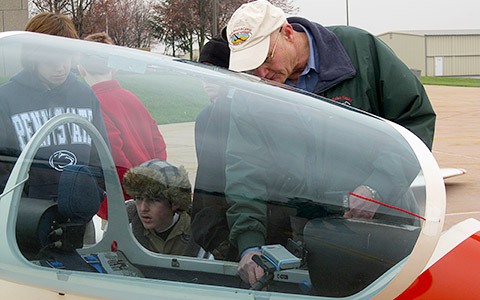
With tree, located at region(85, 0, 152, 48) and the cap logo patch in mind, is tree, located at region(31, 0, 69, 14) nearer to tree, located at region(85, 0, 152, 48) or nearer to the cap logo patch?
tree, located at region(85, 0, 152, 48)

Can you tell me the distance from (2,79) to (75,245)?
0.54 m

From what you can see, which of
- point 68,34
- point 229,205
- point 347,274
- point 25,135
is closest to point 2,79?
point 25,135

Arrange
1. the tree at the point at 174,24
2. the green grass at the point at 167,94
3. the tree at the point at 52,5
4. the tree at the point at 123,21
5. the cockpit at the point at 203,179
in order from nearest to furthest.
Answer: the cockpit at the point at 203,179
the green grass at the point at 167,94
the tree at the point at 52,5
the tree at the point at 123,21
the tree at the point at 174,24

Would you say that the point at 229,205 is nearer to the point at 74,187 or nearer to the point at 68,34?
the point at 74,187

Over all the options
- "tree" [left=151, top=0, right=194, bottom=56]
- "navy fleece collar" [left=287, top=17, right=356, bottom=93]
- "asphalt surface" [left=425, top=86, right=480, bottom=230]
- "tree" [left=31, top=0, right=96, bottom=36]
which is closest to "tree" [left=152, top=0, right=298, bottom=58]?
"tree" [left=151, top=0, right=194, bottom=56]

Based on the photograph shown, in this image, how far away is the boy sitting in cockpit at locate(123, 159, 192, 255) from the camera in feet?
4.88

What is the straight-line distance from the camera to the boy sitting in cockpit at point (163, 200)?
1486 millimetres

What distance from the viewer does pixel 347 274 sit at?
4.20 ft

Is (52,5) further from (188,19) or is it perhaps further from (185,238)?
(185,238)

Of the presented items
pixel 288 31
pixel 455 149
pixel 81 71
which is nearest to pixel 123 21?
pixel 455 149

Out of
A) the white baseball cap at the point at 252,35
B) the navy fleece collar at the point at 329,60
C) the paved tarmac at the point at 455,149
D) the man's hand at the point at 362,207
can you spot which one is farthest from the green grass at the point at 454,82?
the man's hand at the point at 362,207

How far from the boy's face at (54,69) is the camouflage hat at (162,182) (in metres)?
0.38

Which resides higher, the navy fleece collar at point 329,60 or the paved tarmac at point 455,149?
the navy fleece collar at point 329,60

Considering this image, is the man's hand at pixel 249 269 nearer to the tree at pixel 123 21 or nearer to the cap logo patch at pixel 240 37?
the cap logo patch at pixel 240 37
